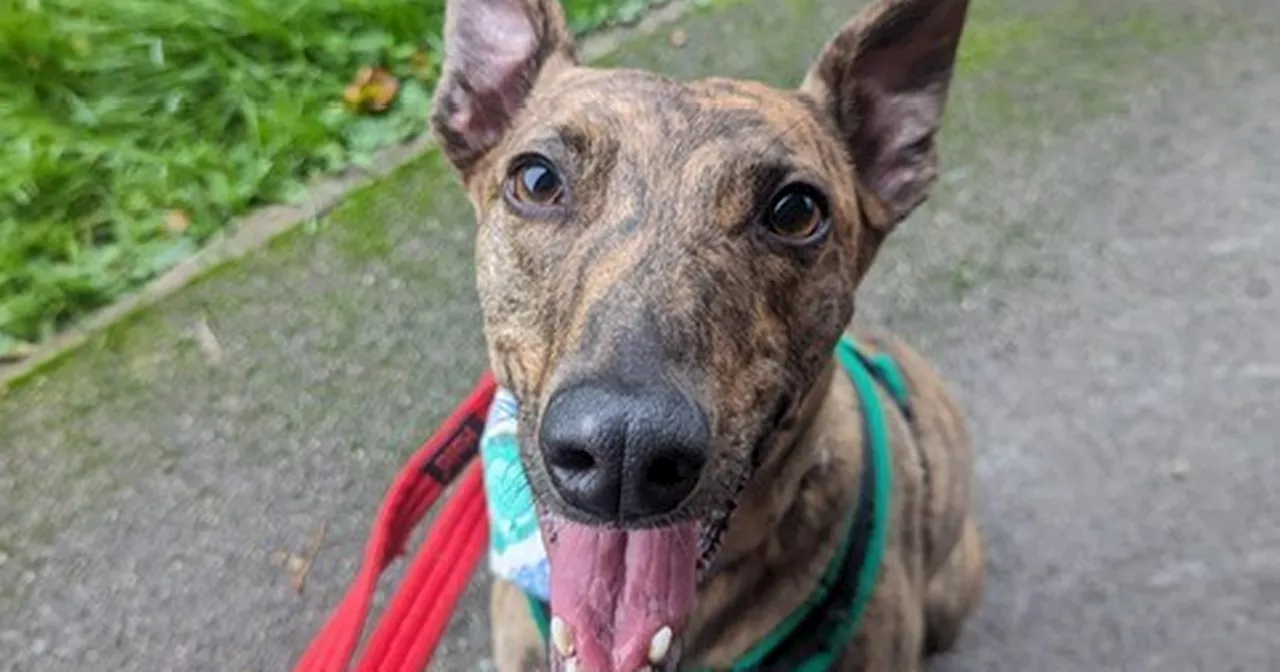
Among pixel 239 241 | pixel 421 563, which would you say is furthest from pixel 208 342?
pixel 421 563

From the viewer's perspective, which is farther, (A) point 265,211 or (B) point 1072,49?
(B) point 1072,49

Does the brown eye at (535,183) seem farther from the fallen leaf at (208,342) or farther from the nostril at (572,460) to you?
the fallen leaf at (208,342)

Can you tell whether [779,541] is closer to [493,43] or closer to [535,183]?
[535,183]

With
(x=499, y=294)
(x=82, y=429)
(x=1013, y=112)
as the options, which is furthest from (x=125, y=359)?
(x=1013, y=112)

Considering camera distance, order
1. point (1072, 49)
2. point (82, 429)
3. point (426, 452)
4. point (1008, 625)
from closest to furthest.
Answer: point (426, 452)
point (1008, 625)
point (82, 429)
point (1072, 49)

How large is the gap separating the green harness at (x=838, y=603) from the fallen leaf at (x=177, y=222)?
7.82ft

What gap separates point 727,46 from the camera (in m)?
5.53

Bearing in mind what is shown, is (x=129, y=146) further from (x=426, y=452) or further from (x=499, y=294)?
(x=499, y=294)

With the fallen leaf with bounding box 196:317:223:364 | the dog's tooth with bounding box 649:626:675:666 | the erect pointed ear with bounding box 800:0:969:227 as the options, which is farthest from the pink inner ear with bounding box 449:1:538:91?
the fallen leaf with bounding box 196:317:223:364

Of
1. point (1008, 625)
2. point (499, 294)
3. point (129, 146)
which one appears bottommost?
point (1008, 625)

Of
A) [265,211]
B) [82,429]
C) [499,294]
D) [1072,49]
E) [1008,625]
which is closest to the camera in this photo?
[499,294]

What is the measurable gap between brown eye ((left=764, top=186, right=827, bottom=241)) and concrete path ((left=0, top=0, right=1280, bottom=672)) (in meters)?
1.68

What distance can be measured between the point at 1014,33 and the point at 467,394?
2.47m

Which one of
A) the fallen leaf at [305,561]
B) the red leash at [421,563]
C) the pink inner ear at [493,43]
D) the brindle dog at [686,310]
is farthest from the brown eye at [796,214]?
the fallen leaf at [305,561]
